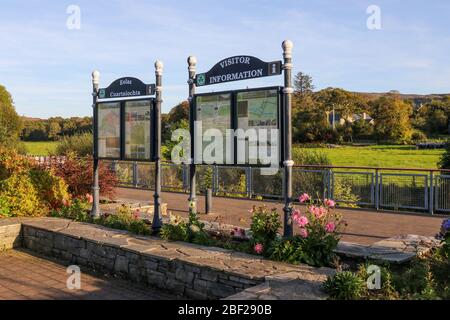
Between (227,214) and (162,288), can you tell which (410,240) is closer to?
(162,288)

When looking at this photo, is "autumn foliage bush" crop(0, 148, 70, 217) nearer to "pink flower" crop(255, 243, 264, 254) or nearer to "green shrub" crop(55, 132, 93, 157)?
"pink flower" crop(255, 243, 264, 254)

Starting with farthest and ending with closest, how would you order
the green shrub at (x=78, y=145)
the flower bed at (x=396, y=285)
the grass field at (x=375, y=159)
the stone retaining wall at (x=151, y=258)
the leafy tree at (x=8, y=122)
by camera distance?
the grass field at (x=375, y=159)
the leafy tree at (x=8, y=122)
the green shrub at (x=78, y=145)
the stone retaining wall at (x=151, y=258)
the flower bed at (x=396, y=285)

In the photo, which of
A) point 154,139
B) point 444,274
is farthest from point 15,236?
point 444,274

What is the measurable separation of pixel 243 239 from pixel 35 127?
58043 mm

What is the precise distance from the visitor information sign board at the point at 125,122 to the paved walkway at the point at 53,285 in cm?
250

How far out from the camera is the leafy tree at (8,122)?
3223 cm

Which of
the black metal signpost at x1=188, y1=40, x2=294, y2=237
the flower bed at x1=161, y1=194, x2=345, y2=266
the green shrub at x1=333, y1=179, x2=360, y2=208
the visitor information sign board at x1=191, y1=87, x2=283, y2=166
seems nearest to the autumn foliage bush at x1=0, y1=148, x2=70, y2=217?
the black metal signpost at x1=188, y1=40, x2=294, y2=237

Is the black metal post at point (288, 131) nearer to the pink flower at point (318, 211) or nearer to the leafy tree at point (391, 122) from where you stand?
the pink flower at point (318, 211)

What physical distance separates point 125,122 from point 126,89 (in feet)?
2.07

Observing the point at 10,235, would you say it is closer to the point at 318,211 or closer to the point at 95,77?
the point at 95,77

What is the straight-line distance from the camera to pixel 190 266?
633 centimetres

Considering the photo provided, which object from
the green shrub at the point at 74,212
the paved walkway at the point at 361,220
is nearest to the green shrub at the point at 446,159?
the paved walkway at the point at 361,220

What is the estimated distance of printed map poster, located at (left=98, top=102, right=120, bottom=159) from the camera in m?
9.98
